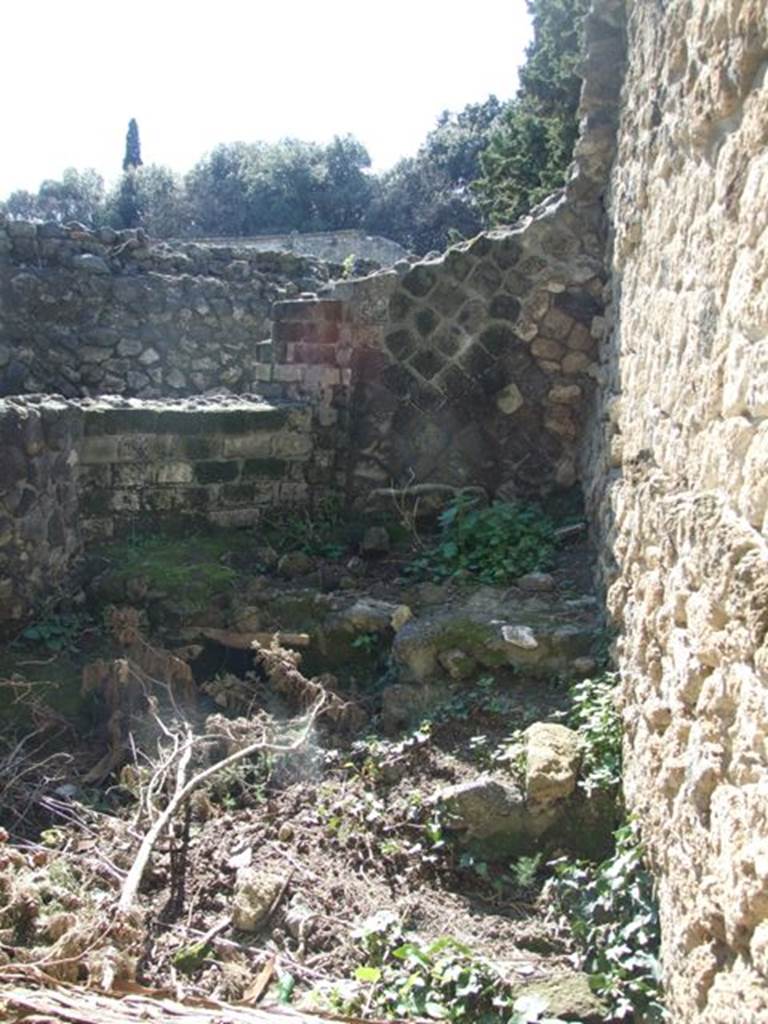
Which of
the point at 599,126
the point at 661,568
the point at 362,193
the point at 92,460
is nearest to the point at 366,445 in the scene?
the point at 92,460

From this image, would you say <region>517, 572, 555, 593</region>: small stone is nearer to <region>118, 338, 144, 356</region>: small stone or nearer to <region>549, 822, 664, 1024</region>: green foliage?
<region>549, 822, 664, 1024</region>: green foliage

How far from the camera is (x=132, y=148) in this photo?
3684 centimetres

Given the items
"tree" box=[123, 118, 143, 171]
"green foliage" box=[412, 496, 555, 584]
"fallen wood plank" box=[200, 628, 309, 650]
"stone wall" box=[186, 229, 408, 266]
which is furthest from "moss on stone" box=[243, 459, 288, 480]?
"tree" box=[123, 118, 143, 171]

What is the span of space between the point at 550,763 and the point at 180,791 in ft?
4.33

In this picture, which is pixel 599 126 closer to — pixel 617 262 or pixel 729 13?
pixel 617 262

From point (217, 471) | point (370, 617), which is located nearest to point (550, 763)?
point (370, 617)

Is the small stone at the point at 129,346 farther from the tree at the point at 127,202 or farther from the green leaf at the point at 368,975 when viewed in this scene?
the tree at the point at 127,202

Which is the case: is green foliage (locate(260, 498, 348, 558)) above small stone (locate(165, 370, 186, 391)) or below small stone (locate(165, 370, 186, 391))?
below

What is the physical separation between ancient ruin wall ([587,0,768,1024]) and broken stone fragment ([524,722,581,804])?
0.26 meters

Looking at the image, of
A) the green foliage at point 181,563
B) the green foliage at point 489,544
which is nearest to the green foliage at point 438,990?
the green foliage at point 489,544

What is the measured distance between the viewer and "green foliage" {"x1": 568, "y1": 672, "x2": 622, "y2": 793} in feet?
12.2

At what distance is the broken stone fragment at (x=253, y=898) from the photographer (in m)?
3.36

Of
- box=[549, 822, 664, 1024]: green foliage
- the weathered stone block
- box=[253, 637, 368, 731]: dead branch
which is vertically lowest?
box=[549, 822, 664, 1024]: green foliage

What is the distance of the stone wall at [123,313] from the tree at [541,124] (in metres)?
4.81
